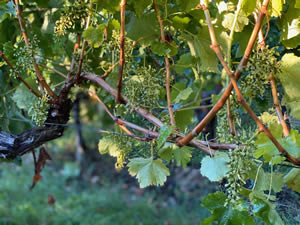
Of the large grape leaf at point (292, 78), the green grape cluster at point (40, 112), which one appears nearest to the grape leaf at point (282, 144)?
the large grape leaf at point (292, 78)

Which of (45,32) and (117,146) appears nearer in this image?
(117,146)

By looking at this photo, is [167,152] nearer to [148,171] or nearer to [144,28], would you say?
[148,171]

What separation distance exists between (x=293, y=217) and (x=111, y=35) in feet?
1.91

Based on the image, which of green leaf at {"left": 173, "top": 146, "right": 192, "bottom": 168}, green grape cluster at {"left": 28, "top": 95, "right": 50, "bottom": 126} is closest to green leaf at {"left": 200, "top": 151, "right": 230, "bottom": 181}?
green leaf at {"left": 173, "top": 146, "right": 192, "bottom": 168}

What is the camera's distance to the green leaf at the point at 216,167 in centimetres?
60

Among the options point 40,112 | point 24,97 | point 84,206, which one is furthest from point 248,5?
point 84,206

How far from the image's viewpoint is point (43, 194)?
3502mm

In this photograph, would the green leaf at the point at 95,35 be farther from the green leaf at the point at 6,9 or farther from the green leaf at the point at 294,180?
the green leaf at the point at 294,180

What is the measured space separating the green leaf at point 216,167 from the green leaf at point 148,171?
0.10 meters

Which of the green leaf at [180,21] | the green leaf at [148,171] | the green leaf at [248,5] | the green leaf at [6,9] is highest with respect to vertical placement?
the green leaf at [248,5]

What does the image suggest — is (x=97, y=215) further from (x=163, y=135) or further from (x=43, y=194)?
(x=163, y=135)

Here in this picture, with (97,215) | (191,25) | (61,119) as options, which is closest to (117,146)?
(61,119)

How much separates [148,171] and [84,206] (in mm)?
2614

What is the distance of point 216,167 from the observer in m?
0.61
